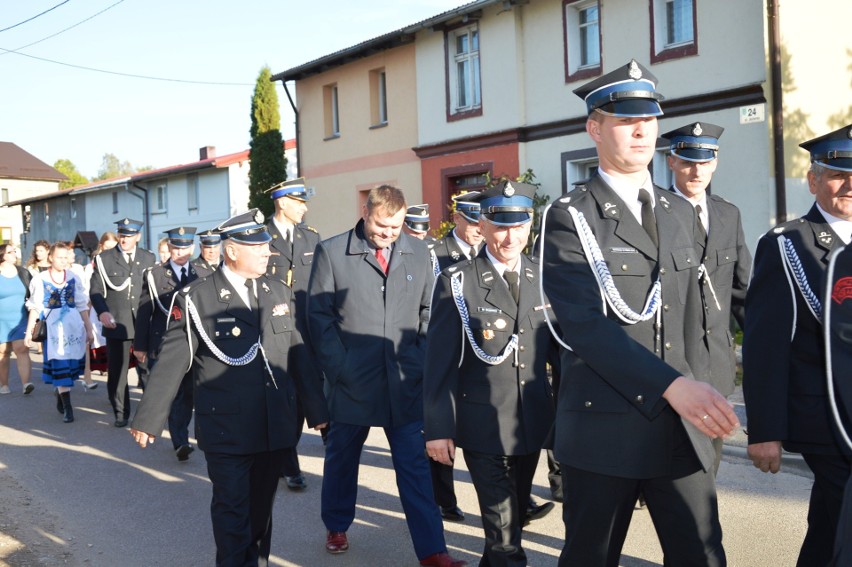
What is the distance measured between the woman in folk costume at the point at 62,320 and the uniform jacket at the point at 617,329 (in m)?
8.87

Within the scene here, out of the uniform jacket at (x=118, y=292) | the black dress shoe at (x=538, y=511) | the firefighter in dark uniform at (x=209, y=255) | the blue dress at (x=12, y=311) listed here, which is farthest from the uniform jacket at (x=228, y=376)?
the blue dress at (x=12, y=311)

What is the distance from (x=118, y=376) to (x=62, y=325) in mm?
1313

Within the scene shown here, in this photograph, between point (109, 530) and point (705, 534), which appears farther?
point (109, 530)

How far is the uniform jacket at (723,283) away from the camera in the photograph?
167 inches

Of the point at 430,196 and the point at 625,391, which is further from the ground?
the point at 430,196

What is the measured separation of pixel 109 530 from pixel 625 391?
15.2 ft

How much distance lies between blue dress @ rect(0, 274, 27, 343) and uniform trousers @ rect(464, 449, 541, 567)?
32.6 feet

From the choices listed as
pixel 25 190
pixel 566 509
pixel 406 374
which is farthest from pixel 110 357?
pixel 25 190

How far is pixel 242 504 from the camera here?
479 centimetres

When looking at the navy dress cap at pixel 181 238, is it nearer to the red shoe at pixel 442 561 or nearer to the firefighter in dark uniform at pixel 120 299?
the firefighter in dark uniform at pixel 120 299

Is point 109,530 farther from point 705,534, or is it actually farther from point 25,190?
point 25,190

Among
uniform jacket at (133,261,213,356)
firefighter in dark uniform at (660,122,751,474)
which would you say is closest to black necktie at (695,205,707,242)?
firefighter in dark uniform at (660,122,751,474)

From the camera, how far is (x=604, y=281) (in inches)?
119

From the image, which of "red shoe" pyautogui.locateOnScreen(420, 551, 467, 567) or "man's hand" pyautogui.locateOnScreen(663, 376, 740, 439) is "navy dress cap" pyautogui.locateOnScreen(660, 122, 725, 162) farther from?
"man's hand" pyautogui.locateOnScreen(663, 376, 740, 439)
